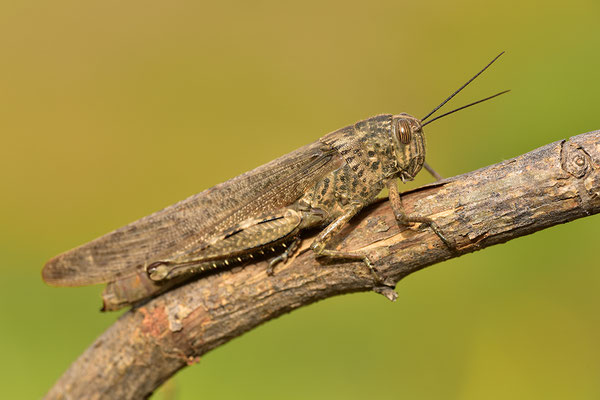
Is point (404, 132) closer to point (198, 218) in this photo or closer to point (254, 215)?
point (254, 215)

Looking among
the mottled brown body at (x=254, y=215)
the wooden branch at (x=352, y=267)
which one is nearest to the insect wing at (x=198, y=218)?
the mottled brown body at (x=254, y=215)

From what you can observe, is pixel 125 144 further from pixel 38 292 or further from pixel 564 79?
pixel 564 79

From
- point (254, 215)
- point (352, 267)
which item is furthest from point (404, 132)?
point (254, 215)

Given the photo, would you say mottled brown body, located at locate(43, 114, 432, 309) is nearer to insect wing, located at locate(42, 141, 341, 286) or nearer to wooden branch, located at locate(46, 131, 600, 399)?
insect wing, located at locate(42, 141, 341, 286)

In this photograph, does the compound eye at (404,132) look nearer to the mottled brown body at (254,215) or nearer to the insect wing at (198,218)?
the mottled brown body at (254,215)

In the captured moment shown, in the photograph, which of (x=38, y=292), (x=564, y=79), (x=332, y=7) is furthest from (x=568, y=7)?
(x=38, y=292)
